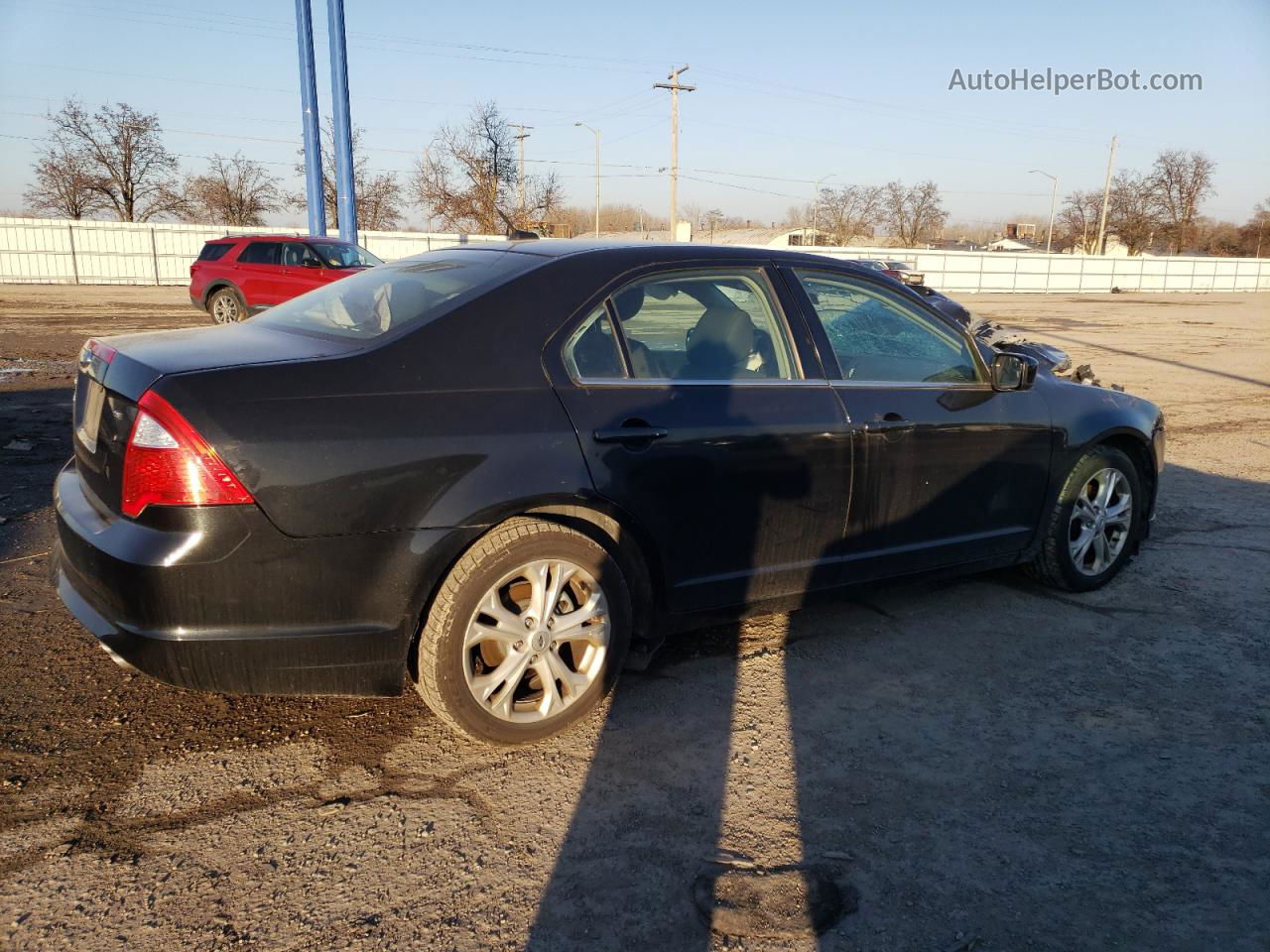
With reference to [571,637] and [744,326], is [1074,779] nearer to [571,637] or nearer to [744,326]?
[571,637]

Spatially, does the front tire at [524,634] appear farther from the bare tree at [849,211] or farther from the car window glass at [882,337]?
the bare tree at [849,211]

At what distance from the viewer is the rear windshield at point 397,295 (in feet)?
10.8

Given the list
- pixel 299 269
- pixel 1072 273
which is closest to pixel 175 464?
pixel 299 269

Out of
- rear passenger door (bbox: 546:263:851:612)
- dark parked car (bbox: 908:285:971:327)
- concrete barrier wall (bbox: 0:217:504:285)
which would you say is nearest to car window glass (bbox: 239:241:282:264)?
dark parked car (bbox: 908:285:971:327)

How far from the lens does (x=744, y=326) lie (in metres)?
3.78

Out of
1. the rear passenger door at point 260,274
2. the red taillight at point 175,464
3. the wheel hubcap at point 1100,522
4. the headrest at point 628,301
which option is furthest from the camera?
the rear passenger door at point 260,274

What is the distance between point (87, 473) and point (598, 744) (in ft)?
6.13

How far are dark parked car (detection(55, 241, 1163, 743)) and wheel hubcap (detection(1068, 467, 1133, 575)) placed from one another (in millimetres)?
581

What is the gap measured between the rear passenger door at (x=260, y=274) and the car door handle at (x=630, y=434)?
49.0ft

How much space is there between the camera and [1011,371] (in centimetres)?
430

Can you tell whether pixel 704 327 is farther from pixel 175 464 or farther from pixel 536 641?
pixel 175 464

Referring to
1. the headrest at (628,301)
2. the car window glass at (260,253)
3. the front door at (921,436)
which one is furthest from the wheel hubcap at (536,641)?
the car window glass at (260,253)

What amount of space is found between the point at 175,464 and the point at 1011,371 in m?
3.37

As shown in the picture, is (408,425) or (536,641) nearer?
(408,425)
